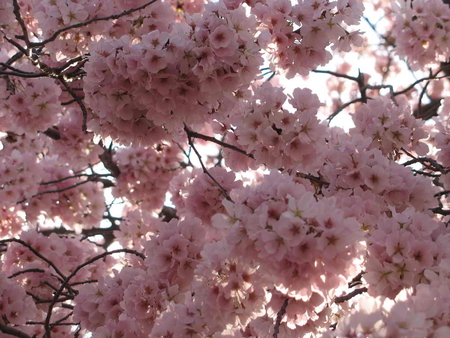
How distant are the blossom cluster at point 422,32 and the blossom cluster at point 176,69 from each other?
7.22 ft

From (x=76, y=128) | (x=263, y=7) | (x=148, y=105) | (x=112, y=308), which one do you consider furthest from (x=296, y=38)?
(x=76, y=128)

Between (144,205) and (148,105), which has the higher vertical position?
(144,205)

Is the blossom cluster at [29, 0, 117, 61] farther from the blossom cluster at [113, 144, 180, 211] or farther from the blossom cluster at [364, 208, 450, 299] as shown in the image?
the blossom cluster at [364, 208, 450, 299]

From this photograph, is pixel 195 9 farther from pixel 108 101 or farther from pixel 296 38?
pixel 108 101

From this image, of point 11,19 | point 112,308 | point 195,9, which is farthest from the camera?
point 195,9

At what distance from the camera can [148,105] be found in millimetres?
2236

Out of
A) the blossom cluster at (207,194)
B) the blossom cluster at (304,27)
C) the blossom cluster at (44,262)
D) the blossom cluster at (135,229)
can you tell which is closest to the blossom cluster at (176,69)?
the blossom cluster at (304,27)

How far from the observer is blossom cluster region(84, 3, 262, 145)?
2.07m

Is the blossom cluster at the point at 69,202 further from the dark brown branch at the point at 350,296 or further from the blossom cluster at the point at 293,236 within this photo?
the blossom cluster at the point at 293,236

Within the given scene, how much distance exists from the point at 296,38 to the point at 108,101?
106cm

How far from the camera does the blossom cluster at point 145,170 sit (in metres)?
4.52

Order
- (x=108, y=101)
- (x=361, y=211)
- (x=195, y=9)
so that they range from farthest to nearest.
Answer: (x=195, y=9) < (x=108, y=101) < (x=361, y=211)

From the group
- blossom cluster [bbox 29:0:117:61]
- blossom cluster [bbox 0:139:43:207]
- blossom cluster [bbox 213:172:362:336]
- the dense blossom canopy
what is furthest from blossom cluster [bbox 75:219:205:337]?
blossom cluster [bbox 0:139:43:207]

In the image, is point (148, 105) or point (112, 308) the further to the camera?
point (112, 308)
